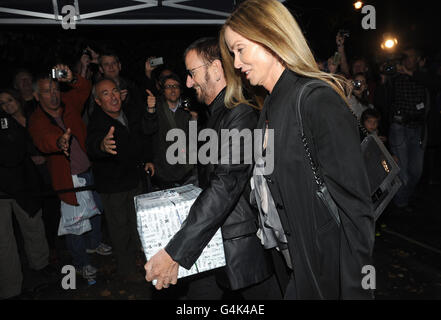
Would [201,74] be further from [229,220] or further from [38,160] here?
[38,160]

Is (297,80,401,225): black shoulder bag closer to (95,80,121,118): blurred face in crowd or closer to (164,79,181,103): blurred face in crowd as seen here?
(95,80,121,118): blurred face in crowd

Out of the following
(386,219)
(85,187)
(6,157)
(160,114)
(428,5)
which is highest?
(428,5)

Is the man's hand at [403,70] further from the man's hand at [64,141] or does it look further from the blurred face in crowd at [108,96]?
the man's hand at [64,141]

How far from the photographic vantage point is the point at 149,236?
5.74ft

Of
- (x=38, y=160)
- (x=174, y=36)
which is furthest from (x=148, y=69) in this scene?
(x=174, y=36)

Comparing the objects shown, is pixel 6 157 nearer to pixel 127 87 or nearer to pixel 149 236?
pixel 127 87

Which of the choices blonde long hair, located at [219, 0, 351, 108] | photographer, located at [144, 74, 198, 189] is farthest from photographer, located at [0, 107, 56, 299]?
blonde long hair, located at [219, 0, 351, 108]

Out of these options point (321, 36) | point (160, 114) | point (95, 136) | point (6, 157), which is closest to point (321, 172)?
point (95, 136)

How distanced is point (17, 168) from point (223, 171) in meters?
2.93

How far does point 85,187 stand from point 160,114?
4.08 feet

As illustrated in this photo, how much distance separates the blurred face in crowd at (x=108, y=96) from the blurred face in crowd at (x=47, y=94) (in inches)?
19.4

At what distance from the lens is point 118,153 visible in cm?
376

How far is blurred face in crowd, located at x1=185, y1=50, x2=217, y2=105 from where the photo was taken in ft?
6.89

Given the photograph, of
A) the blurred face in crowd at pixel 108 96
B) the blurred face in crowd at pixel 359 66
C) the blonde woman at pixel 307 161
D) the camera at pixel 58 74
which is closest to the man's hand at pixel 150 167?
Result: the blurred face in crowd at pixel 108 96
